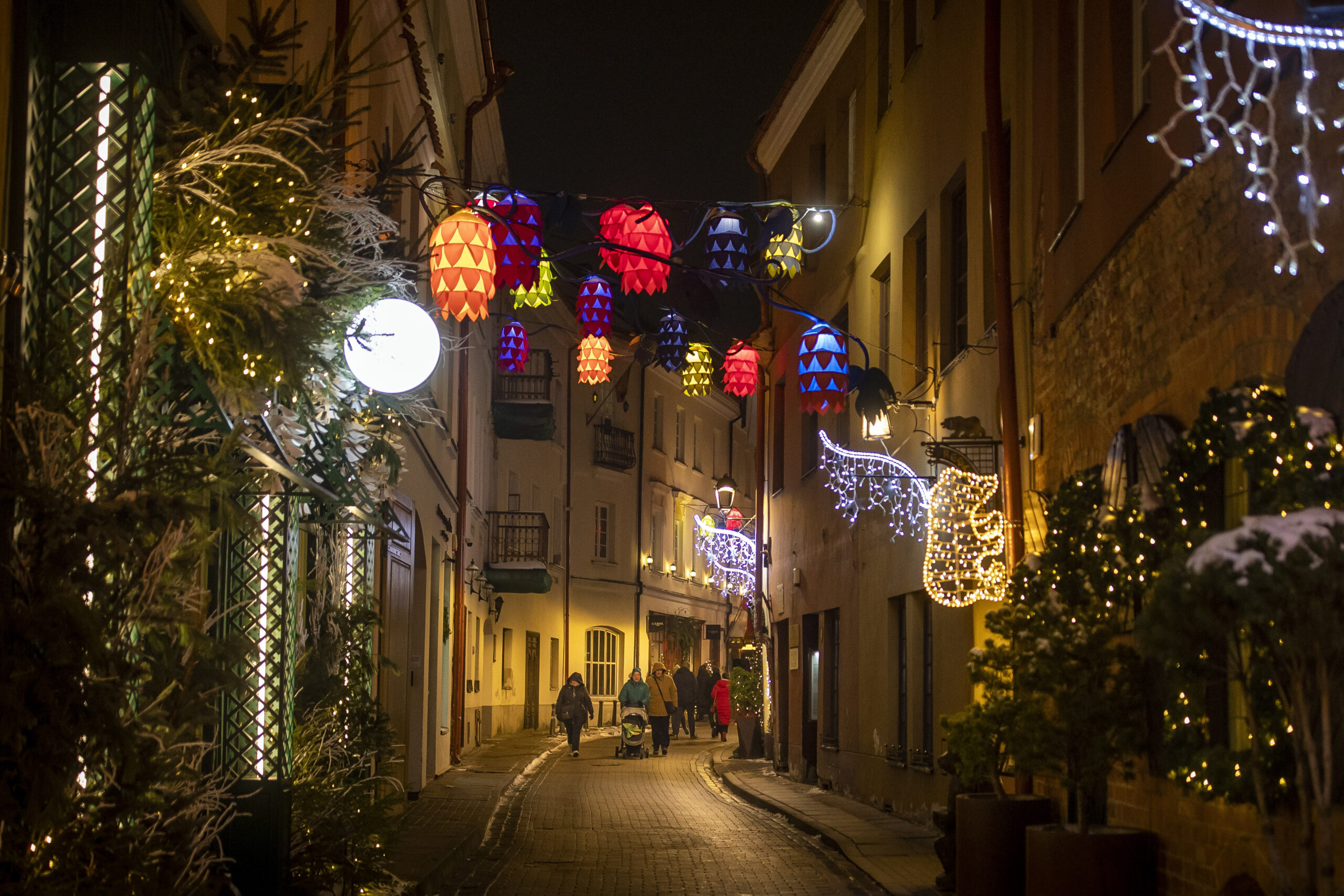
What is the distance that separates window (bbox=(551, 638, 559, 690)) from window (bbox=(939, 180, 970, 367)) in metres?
24.6

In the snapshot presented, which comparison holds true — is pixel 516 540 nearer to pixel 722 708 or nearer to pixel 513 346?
pixel 722 708

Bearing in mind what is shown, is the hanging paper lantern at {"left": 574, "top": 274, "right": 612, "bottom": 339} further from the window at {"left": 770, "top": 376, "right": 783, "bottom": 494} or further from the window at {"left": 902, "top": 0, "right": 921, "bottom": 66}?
the window at {"left": 770, "top": 376, "right": 783, "bottom": 494}

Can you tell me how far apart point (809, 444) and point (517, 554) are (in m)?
11.8

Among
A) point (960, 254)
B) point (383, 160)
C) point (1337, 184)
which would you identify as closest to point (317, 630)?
point (383, 160)

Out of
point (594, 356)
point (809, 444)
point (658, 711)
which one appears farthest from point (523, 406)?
point (594, 356)

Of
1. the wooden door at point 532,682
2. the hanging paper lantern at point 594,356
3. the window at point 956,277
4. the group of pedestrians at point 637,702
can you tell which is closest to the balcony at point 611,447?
the wooden door at point 532,682

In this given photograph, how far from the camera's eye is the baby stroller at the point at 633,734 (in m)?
25.4

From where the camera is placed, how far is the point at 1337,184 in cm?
557

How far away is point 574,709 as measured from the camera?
26.1m

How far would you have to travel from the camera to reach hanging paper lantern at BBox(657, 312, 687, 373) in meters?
17.1

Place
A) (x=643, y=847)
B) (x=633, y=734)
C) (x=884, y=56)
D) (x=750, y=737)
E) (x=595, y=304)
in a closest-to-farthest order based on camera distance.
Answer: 1. (x=643, y=847)
2. (x=595, y=304)
3. (x=884, y=56)
4. (x=750, y=737)
5. (x=633, y=734)

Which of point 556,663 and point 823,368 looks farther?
point 556,663

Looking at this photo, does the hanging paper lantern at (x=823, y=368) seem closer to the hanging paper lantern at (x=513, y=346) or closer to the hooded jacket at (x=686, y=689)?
the hanging paper lantern at (x=513, y=346)

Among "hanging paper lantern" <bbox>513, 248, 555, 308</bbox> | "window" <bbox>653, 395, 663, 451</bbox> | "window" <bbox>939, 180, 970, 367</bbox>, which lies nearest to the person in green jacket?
"hanging paper lantern" <bbox>513, 248, 555, 308</bbox>
